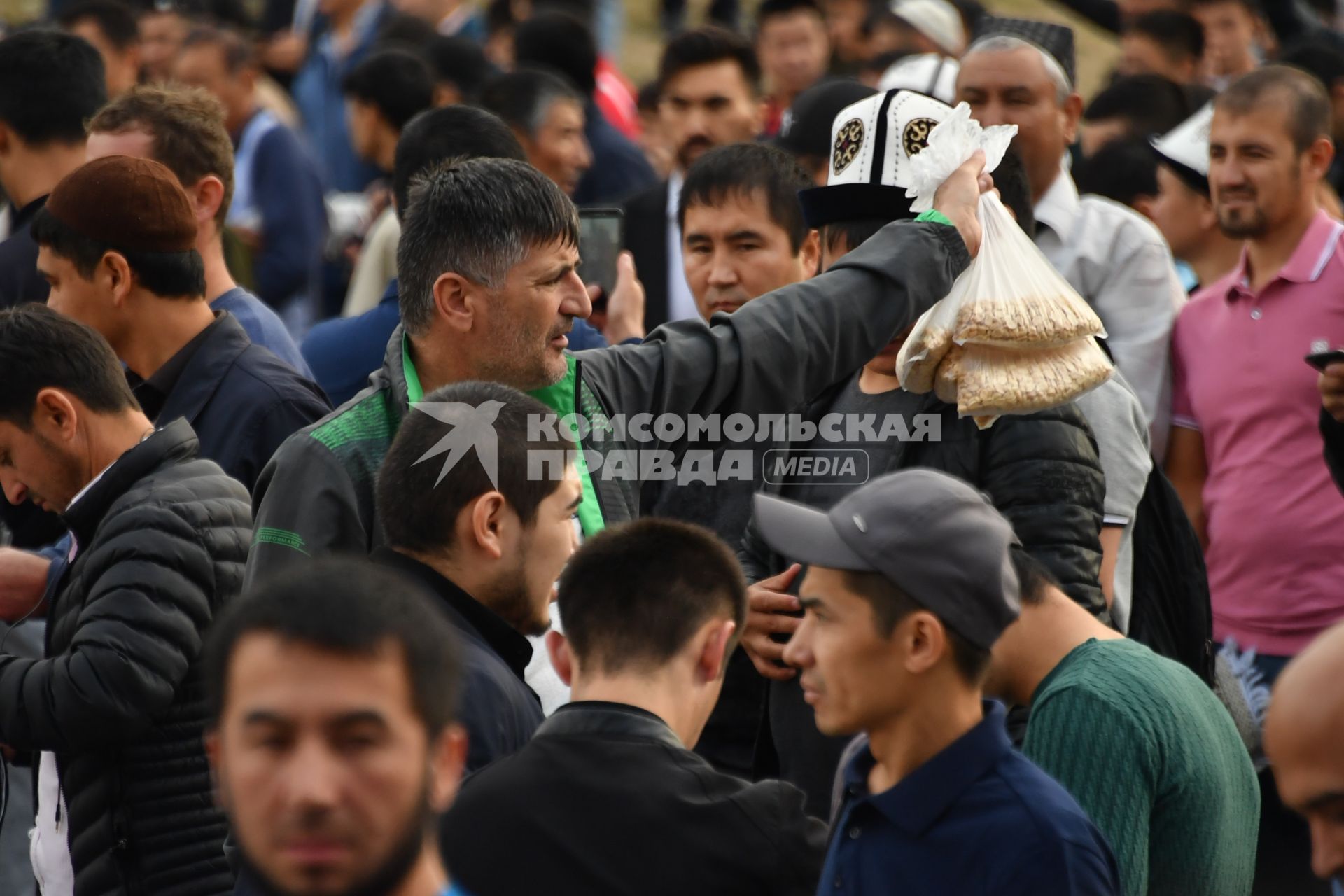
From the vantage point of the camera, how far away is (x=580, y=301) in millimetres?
3559

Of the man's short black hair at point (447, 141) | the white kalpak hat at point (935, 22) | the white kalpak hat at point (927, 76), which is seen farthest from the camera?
the white kalpak hat at point (935, 22)

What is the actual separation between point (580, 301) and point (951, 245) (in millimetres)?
784

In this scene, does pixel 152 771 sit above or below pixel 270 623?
below

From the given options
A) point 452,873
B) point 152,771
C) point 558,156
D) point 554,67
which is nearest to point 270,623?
point 452,873

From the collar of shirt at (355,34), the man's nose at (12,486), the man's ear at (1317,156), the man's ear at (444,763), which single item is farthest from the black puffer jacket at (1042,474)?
the collar of shirt at (355,34)

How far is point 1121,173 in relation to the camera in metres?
6.58

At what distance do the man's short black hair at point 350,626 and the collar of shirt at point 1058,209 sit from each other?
3.41 metres

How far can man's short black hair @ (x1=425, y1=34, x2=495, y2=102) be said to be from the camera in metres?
9.40

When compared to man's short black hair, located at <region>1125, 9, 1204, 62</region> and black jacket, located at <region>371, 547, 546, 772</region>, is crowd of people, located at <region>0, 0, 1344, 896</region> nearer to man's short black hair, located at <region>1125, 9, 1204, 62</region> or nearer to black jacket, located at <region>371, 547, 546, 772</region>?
black jacket, located at <region>371, 547, 546, 772</region>

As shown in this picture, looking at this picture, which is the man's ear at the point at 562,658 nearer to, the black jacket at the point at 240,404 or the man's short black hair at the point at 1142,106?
the black jacket at the point at 240,404

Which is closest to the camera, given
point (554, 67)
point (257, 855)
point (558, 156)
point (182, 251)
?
point (257, 855)

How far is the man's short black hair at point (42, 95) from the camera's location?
5676 mm

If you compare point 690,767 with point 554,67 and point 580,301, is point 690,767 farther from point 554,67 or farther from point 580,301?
point 554,67

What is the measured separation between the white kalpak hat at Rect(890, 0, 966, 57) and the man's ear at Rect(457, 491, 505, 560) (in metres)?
6.51
